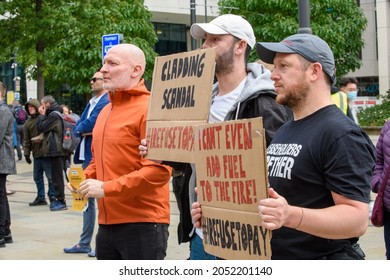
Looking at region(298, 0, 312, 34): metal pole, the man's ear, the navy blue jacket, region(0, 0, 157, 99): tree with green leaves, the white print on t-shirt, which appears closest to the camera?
the white print on t-shirt

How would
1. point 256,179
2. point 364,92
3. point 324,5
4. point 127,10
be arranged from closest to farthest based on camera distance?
point 256,179, point 127,10, point 324,5, point 364,92

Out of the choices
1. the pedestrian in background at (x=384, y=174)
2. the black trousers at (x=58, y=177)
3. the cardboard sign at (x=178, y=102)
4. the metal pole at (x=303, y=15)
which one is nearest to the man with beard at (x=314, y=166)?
the cardboard sign at (x=178, y=102)

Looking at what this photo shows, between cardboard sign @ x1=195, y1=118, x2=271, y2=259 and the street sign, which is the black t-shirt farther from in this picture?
the street sign

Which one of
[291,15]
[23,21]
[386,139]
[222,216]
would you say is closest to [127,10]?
[291,15]

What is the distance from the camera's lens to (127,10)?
36500mm

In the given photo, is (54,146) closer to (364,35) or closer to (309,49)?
(309,49)

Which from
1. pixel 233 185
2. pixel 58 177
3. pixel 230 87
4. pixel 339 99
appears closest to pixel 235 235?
pixel 233 185

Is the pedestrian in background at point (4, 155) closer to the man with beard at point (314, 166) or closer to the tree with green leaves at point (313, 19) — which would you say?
the man with beard at point (314, 166)

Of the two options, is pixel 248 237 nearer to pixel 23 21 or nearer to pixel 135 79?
pixel 135 79

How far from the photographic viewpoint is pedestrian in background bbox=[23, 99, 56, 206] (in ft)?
41.1

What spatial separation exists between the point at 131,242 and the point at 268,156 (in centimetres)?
144

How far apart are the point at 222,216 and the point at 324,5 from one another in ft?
126

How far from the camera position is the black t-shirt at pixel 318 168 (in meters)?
2.76

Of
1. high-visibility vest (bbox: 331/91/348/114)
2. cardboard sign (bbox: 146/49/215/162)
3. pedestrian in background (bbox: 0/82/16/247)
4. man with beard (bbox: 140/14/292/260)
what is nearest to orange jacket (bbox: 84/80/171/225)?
man with beard (bbox: 140/14/292/260)
